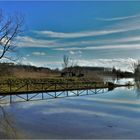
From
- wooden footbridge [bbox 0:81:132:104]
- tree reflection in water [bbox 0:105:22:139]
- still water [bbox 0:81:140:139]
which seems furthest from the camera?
wooden footbridge [bbox 0:81:132:104]

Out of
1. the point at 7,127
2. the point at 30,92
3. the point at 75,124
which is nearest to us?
the point at 7,127

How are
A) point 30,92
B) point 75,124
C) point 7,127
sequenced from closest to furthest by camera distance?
point 7,127
point 75,124
point 30,92

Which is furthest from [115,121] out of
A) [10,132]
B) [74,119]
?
[10,132]

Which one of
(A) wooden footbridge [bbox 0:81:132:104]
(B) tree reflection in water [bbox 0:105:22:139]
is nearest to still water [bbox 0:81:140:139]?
(B) tree reflection in water [bbox 0:105:22:139]

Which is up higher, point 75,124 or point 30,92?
point 30,92

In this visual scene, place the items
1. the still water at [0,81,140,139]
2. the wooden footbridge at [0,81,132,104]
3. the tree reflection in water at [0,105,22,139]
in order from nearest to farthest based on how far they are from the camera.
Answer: the tree reflection in water at [0,105,22,139]
the still water at [0,81,140,139]
the wooden footbridge at [0,81,132,104]

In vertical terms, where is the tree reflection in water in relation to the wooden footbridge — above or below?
below

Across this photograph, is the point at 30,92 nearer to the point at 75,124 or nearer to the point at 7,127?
the point at 75,124

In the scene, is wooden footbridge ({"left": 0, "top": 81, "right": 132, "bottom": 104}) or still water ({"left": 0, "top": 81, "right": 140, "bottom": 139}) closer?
still water ({"left": 0, "top": 81, "right": 140, "bottom": 139})

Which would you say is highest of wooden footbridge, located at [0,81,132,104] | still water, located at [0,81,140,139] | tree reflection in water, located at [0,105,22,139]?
wooden footbridge, located at [0,81,132,104]

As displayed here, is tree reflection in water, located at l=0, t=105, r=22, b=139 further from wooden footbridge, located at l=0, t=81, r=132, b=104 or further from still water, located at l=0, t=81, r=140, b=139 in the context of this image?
wooden footbridge, located at l=0, t=81, r=132, b=104

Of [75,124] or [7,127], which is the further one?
[75,124]

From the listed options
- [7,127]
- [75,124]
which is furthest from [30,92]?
[7,127]

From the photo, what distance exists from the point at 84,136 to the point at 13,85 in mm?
26031
